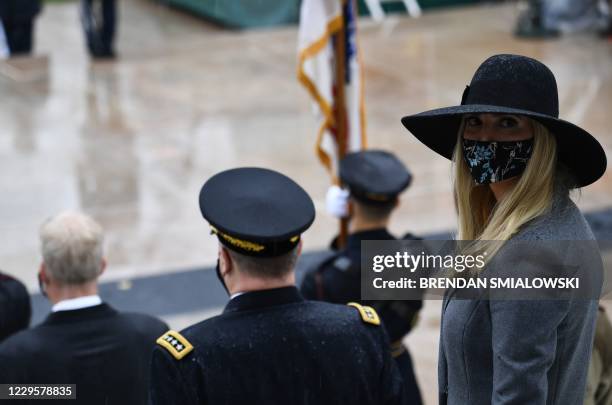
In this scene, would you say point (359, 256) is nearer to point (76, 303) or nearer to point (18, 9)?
point (76, 303)

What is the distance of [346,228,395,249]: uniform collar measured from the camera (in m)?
3.85

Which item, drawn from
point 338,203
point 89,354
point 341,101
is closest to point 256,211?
point 89,354

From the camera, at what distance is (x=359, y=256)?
3.79 meters

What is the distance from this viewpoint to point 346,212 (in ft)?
16.0

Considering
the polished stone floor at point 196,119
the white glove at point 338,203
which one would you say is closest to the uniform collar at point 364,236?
the white glove at point 338,203

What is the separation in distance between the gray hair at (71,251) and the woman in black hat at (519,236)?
133 centimetres

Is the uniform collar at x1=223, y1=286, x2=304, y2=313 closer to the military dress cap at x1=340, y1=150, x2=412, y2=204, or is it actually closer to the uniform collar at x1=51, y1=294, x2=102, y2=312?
the uniform collar at x1=51, y1=294, x2=102, y2=312

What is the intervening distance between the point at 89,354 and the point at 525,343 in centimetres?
151

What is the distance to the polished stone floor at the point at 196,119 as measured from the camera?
7.32 meters

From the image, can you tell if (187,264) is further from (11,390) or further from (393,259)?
(11,390)

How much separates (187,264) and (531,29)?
7857mm

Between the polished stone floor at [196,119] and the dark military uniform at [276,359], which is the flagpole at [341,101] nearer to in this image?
the polished stone floor at [196,119]

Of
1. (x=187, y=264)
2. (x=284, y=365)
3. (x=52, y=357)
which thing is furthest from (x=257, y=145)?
(x=284, y=365)

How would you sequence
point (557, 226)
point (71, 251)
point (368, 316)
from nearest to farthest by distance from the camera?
1. point (557, 226)
2. point (368, 316)
3. point (71, 251)
